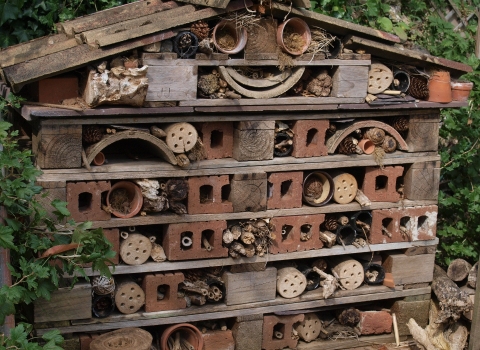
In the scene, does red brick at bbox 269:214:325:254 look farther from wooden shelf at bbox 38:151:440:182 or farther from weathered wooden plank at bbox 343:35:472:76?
weathered wooden plank at bbox 343:35:472:76

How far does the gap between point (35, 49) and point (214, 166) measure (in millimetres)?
1679

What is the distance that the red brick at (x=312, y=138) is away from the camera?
22.0 ft

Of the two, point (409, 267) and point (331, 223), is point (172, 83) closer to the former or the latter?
point (331, 223)

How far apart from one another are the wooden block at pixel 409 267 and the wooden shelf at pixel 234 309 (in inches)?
4.3

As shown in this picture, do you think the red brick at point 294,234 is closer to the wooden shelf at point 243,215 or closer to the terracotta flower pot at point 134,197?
the wooden shelf at point 243,215

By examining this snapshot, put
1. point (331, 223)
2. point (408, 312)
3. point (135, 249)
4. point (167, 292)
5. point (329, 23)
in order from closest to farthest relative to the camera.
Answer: point (135, 249)
point (329, 23)
point (167, 292)
point (331, 223)
point (408, 312)

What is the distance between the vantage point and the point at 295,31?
6531mm

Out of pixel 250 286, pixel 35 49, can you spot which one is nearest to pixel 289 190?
pixel 250 286

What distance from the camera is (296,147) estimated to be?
6.73 meters

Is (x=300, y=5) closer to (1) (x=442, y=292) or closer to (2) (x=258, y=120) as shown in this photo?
(2) (x=258, y=120)

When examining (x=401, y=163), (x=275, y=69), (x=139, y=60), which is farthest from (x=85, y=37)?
(x=401, y=163)

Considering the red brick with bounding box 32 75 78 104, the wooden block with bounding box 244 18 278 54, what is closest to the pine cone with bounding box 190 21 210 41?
the wooden block with bounding box 244 18 278 54

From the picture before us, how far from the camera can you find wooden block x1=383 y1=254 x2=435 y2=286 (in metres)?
7.35

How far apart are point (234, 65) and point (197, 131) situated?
655 millimetres
